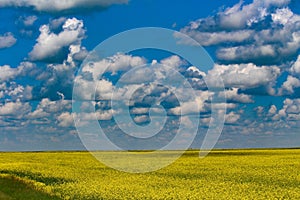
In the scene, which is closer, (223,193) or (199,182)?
(223,193)

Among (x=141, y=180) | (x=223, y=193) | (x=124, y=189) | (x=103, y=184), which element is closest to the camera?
(x=223, y=193)

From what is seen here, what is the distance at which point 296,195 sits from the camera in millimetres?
26938

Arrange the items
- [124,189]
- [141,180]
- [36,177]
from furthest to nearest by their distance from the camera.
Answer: [36,177] → [141,180] → [124,189]

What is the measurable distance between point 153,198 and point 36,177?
1752cm

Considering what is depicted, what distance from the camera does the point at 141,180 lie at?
36.9 meters

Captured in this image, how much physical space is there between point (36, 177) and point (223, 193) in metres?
18.9

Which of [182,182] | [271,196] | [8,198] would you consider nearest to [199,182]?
[182,182]

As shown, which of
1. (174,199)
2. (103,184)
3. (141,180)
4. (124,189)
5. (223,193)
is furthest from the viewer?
(141,180)

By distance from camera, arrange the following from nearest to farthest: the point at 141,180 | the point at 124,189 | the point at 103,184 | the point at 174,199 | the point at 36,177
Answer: the point at 174,199, the point at 124,189, the point at 103,184, the point at 141,180, the point at 36,177

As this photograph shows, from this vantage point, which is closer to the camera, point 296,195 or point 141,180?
point 296,195

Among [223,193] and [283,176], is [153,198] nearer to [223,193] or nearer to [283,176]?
[223,193]

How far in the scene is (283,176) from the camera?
3809 cm

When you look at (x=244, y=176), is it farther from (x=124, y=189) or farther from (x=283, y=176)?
(x=124, y=189)

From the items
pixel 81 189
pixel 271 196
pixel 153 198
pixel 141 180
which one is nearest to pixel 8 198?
pixel 81 189
